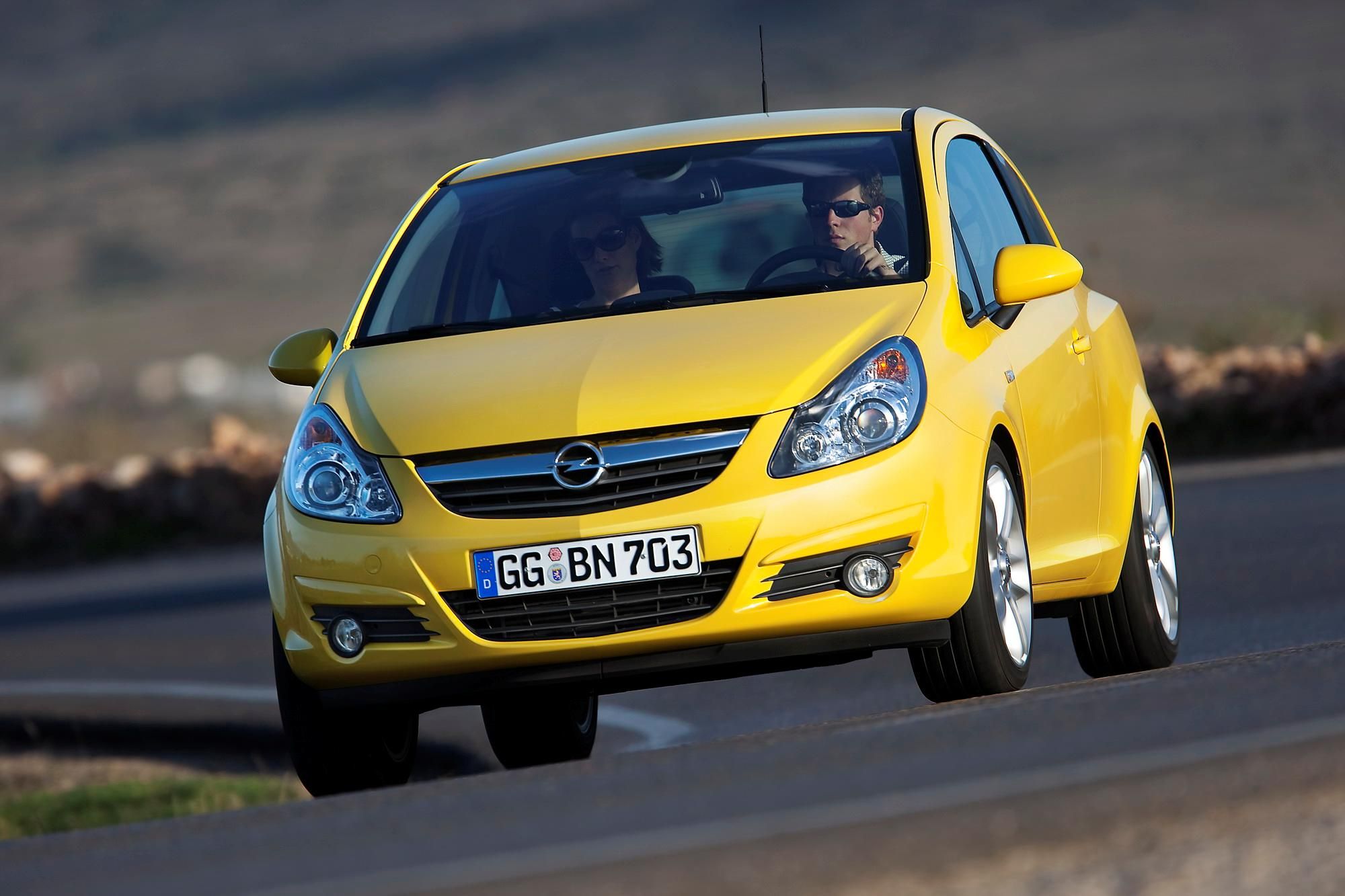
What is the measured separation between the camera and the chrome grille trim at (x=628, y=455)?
602cm

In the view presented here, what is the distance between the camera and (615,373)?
246 inches

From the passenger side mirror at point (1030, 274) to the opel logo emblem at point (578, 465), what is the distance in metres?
1.46

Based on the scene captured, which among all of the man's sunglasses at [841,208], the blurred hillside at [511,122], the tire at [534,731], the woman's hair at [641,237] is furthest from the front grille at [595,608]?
the blurred hillside at [511,122]

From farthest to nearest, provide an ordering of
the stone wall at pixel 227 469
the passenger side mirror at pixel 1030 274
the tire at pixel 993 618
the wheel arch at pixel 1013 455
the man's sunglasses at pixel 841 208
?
the stone wall at pixel 227 469 < the man's sunglasses at pixel 841 208 < the passenger side mirror at pixel 1030 274 < the wheel arch at pixel 1013 455 < the tire at pixel 993 618

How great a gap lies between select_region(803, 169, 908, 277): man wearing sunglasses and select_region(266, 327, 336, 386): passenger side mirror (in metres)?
1.51

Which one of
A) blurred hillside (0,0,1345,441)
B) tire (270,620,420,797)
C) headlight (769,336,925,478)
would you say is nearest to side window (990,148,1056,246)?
headlight (769,336,925,478)

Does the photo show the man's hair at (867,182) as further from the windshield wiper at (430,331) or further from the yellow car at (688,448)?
the windshield wiper at (430,331)

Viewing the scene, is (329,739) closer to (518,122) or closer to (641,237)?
(641,237)

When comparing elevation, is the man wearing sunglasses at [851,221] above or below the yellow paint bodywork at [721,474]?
above

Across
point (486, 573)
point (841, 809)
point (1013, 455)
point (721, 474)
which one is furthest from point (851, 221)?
point (841, 809)

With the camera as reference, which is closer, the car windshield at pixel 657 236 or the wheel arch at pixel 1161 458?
the car windshield at pixel 657 236

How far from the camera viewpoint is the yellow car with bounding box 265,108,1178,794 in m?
6.05

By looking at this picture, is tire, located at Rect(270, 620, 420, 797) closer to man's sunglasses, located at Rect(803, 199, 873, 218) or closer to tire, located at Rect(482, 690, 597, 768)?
tire, located at Rect(482, 690, 597, 768)

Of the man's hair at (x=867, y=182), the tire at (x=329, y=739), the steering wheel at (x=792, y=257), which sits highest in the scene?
the man's hair at (x=867, y=182)
